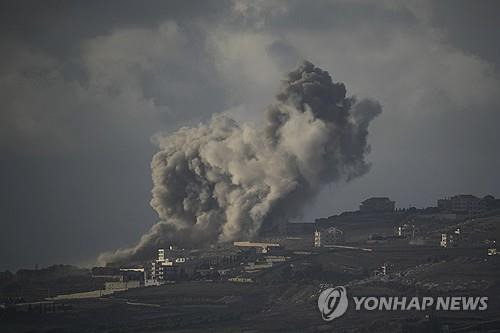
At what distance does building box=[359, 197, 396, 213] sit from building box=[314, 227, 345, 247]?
1532 cm

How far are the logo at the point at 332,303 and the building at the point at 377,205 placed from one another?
5565 cm

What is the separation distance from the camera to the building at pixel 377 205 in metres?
158

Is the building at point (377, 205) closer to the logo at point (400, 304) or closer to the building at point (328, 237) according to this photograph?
the building at point (328, 237)

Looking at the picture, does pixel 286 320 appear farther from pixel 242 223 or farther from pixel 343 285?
pixel 242 223

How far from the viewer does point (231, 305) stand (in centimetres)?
9781

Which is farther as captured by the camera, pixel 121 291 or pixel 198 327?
pixel 121 291

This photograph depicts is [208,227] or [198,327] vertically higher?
[208,227]

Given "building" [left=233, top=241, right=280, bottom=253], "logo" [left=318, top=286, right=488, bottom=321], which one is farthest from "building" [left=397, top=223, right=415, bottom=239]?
"logo" [left=318, top=286, right=488, bottom=321]

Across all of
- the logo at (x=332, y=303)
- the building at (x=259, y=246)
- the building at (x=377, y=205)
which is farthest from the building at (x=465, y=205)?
the logo at (x=332, y=303)

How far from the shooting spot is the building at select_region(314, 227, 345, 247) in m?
134

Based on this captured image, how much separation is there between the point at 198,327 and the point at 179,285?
20.4 m

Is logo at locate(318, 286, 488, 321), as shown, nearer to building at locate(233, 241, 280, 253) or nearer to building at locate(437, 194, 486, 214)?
building at locate(233, 241, 280, 253)

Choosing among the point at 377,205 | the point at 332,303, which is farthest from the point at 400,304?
the point at 377,205

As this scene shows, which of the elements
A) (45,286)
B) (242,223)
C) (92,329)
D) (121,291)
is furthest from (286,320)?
(242,223)
